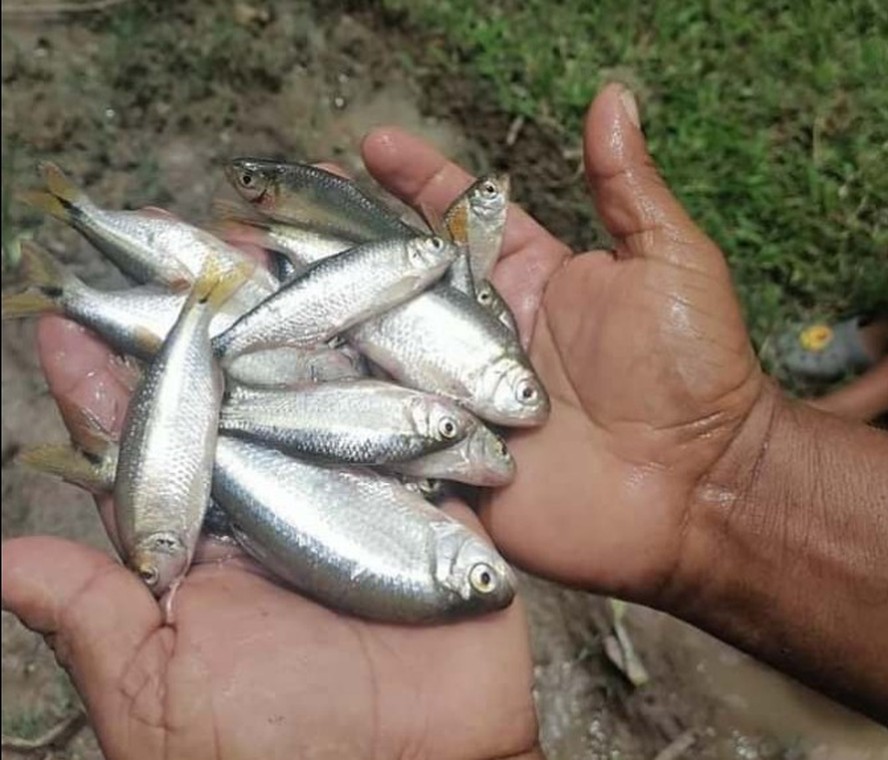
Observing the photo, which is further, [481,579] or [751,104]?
[751,104]

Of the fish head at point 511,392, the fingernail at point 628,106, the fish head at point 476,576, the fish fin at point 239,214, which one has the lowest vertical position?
the fish head at point 476,576

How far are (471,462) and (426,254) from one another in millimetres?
424

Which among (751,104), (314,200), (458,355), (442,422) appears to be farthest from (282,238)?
(751,104)

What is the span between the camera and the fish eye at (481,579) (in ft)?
7.45

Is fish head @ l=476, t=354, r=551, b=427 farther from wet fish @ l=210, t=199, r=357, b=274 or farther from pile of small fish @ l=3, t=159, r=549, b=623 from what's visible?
wet fish @ l=210, t=199, r=357, b=274

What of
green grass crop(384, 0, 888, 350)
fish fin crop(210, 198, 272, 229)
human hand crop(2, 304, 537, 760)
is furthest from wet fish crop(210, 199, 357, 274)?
green grass crop(384, 0, 888, 350)

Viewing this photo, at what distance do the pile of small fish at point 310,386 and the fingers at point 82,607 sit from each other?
0.29 feet

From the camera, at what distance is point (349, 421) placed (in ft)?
7.82

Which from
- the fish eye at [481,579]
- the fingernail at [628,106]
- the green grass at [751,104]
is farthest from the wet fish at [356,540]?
the green grass at [751,104]

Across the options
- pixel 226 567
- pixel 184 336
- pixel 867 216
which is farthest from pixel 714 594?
pixel 867 216

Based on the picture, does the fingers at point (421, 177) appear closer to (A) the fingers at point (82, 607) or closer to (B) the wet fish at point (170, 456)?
(B) the wet fish at point (170, 456)

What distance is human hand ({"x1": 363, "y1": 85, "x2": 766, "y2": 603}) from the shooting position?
2.44 metres

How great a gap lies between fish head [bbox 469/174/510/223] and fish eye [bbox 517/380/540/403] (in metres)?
0.41

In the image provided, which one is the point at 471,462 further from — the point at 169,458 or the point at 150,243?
the point at 150,243
